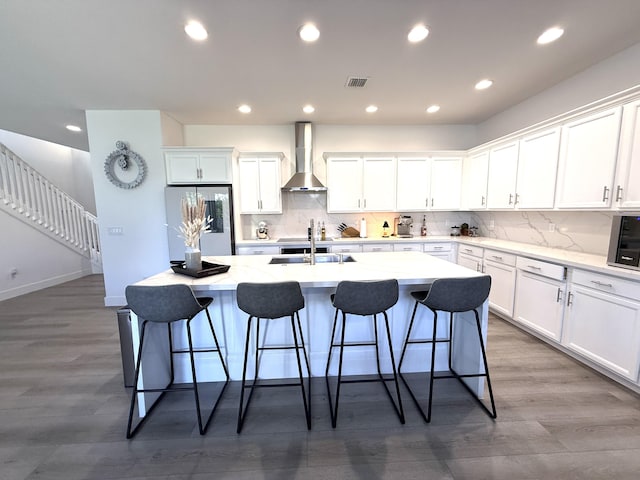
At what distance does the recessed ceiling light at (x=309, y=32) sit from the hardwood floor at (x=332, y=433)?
2.88 m

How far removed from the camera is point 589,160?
244 centimetres

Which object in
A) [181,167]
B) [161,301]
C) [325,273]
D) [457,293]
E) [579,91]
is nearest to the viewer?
[161,301]

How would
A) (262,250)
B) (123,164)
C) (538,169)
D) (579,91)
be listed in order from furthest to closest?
(262,250) → (123,164) → (538,169) → (579,91)

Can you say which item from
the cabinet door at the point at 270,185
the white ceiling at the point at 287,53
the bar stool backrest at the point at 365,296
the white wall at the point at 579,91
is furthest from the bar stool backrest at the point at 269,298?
the white wall at the point at 579,91

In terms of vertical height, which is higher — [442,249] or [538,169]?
[538,169]

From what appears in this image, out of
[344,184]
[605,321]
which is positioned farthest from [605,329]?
[344,184]

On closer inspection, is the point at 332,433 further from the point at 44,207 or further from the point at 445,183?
the point at 44,207

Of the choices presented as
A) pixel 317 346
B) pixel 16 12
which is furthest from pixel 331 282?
pixel 16 12

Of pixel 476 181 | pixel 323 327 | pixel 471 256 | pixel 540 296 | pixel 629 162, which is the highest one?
pixel 476 181

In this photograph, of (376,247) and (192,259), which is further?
(376,247)

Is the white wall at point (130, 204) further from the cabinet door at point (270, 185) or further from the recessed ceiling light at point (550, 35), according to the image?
the recessed ceiling light at point (550, 35)

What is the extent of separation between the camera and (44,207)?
5312mm

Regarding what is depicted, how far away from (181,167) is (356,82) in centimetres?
272

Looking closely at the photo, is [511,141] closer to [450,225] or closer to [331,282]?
[450,225]
